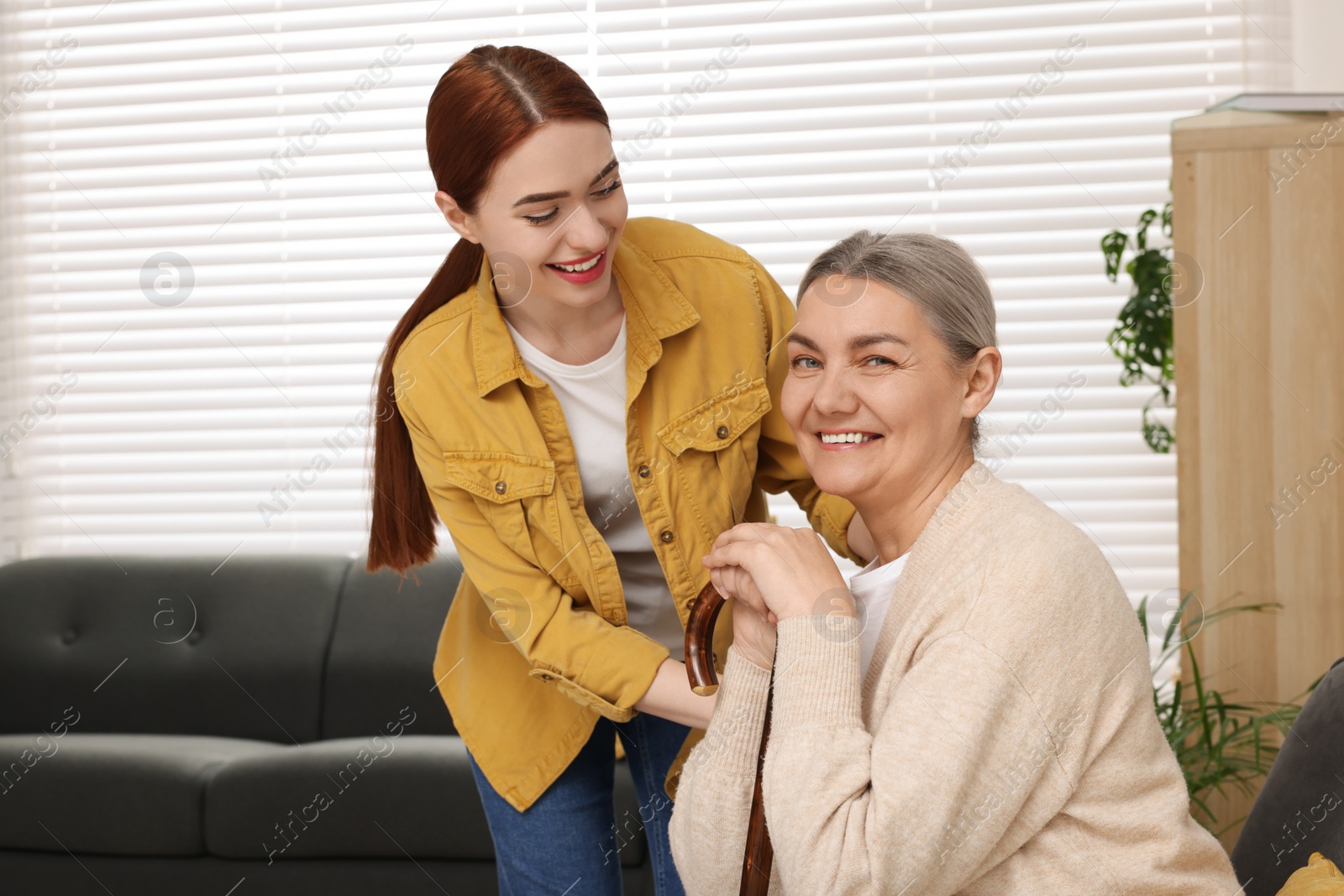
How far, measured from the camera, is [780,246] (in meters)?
3.20

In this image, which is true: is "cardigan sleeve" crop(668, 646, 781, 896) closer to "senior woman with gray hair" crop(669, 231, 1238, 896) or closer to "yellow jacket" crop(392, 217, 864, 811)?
"senior woman with gray hair" crop(669, 231, 1238, 896)

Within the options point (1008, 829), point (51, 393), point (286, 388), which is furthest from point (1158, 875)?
point (51, 393)

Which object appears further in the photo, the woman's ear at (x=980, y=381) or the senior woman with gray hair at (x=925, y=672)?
the woman's ear at (x=980, y=381)

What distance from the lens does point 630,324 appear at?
1445 mm

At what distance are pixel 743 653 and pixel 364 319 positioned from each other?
2473mm

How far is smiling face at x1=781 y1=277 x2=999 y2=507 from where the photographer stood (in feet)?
3.88

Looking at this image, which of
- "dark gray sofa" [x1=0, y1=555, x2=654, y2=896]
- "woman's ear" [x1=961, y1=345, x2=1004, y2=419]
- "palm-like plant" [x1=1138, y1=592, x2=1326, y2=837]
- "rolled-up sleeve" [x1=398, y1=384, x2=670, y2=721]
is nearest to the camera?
"woman's ear" [x1=961, y1=345, x2=1004, y2=419]

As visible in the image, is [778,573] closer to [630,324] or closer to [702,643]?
[702,643]

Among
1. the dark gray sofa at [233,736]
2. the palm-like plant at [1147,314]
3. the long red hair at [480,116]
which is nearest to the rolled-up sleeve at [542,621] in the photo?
the long red hair at [480,116]

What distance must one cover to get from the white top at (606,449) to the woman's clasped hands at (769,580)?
27 centimetres

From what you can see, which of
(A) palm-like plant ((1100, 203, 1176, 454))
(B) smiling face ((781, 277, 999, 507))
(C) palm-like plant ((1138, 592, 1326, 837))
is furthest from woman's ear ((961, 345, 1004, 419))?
(A) palm-like plant ((1100, 203, 1176, 454))

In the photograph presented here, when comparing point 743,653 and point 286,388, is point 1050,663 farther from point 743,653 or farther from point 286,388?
point 286,388

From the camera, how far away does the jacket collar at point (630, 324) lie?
1418 millimetres

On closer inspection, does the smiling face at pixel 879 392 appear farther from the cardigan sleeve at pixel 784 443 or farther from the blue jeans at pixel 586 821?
the blue jeans at pixel 586 821
